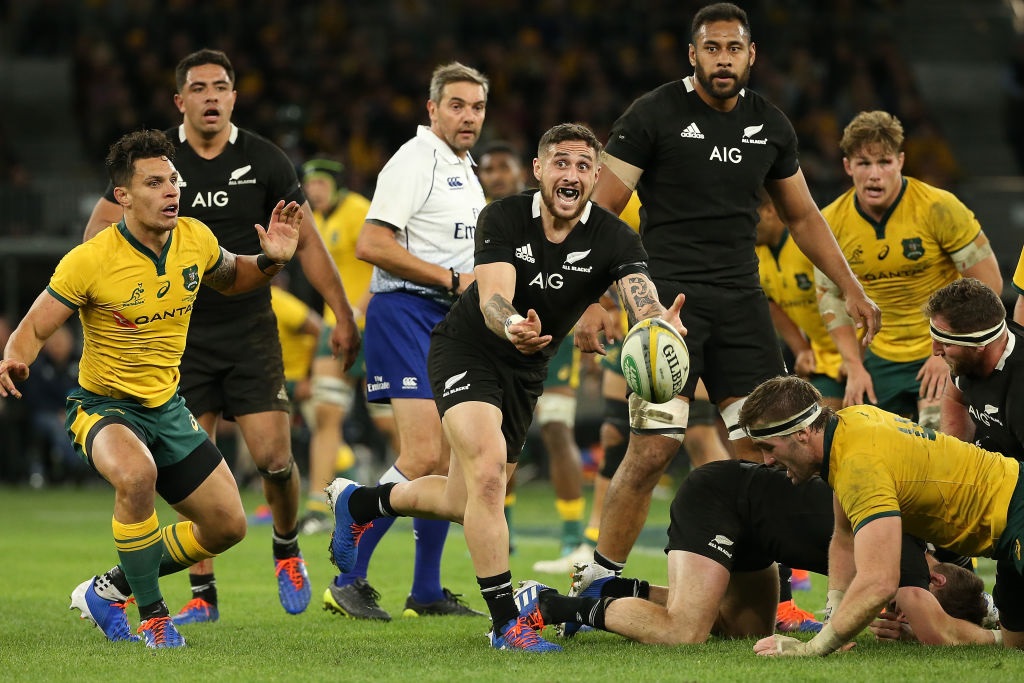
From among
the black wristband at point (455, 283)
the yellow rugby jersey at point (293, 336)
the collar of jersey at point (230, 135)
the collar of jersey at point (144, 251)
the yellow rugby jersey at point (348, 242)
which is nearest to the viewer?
the collar of jersey at point (144, 251)

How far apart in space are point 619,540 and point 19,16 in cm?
2075

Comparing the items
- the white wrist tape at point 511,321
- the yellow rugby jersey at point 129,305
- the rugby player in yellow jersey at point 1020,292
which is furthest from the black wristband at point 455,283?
the rugby player in yellow jersey at point 1020,292

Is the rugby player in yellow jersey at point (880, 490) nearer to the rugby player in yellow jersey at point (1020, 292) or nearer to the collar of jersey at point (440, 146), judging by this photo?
the rugby player in yellow jersey at point (1020, 292)

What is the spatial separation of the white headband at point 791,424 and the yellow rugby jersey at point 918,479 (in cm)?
9

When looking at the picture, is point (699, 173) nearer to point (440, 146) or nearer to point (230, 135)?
point (440, 146)

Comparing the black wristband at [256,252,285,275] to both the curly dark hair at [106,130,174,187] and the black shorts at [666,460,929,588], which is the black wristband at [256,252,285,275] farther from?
the black shorts at [666,460,929,588]

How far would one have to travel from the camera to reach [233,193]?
763 centimetres

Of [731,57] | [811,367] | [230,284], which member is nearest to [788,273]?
[811,367]

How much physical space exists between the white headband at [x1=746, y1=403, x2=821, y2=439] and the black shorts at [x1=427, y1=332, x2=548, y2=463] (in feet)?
3.69

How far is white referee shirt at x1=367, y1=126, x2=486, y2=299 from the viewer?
7.59 m

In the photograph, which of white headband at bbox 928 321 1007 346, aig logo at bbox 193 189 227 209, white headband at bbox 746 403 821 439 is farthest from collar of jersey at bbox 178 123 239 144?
white headband at bbox 928 321 1007 346

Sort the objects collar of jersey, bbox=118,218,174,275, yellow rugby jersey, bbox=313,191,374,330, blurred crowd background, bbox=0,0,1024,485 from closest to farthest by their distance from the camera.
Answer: collar of jersey, bbox=118,218,174,275 → yellow rugby jersey, bbox=313,191,374,330 → blurred crowd background, bbox=0,0,1024,485

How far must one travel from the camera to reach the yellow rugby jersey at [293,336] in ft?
43.9

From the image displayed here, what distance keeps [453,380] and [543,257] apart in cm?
66
